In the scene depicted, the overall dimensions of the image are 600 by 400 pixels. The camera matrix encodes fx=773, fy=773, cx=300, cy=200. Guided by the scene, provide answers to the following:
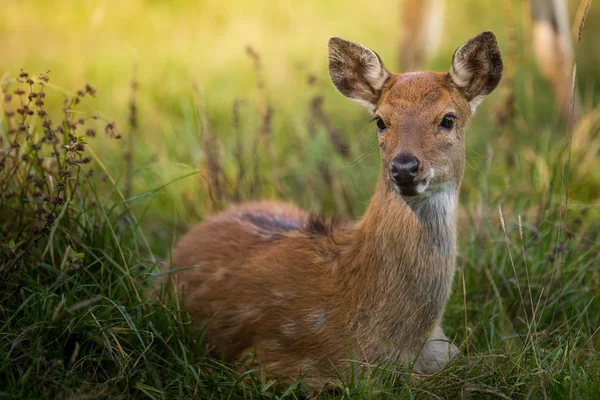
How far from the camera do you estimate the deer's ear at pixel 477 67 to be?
3896 millimetres

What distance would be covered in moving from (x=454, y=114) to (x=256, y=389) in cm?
163

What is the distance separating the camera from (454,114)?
3.79 meters

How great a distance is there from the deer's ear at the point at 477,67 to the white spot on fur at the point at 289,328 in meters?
1.46

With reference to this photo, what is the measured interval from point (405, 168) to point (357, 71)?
3.02 feet

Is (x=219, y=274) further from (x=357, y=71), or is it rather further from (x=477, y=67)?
(x=477, y=67)

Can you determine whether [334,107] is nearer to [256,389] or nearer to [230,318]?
[230,318]

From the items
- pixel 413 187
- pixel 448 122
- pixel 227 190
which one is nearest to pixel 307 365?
pixel 413 187

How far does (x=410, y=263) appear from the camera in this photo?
149 inches

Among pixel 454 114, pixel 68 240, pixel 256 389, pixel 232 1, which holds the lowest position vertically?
pixel 256 389

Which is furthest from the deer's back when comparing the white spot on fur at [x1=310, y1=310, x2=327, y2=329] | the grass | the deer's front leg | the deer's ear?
the deer's ear

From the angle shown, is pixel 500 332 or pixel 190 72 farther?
pixel 190 72

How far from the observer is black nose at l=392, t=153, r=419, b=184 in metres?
3.47

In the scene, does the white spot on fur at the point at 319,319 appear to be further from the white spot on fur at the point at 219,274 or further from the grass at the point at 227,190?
the white spot on fur at the point at 219,274

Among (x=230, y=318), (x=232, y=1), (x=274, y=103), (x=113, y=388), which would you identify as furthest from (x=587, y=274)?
(x=232, y=1)
